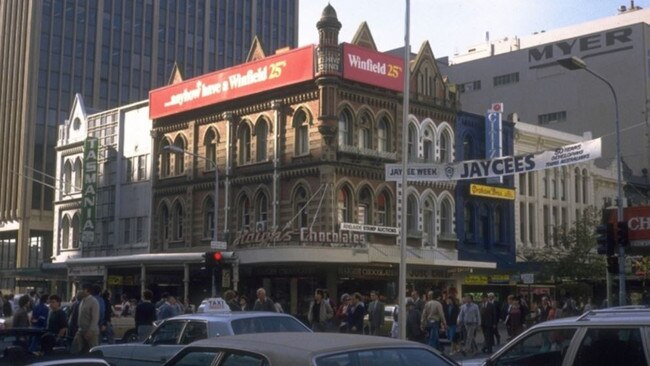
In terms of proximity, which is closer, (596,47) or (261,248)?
(261,248)

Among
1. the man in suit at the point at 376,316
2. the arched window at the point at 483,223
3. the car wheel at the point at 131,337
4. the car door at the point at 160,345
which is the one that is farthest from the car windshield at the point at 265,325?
the arched window at the point at 483,223

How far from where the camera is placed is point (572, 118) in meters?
67.8

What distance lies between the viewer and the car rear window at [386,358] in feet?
22.9

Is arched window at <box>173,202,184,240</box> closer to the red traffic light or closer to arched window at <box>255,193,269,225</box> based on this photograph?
arched window at <box>255,193,269,225</box>

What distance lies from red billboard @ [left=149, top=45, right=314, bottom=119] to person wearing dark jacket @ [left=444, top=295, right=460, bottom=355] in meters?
16.3

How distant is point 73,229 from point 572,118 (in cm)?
3681

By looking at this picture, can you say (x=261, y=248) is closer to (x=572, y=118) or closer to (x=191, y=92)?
(x=191, y=92)

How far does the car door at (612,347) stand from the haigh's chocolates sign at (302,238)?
2798 centimetres

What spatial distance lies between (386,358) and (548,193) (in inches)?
1737

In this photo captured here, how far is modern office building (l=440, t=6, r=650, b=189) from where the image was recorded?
65.2 m

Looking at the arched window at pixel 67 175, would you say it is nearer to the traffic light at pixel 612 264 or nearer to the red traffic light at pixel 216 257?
the red traffic light at pixel 216 257

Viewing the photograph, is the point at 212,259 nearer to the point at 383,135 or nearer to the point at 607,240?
the point at 607,240

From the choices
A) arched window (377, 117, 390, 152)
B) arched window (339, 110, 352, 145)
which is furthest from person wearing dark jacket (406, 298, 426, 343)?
arched window (377, 117, 390, 152)

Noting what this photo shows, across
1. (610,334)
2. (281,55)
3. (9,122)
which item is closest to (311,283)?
(281,55)
